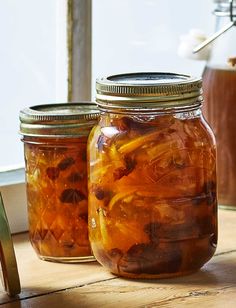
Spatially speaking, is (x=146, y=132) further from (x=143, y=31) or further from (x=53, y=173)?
(x=143, y=31)

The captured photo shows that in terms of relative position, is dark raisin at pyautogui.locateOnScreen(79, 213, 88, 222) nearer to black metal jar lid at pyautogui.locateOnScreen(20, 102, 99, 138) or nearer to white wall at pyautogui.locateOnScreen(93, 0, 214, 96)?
black metal jar lid at pyautogui.locateOnScreen(20, 102, 99, 138)

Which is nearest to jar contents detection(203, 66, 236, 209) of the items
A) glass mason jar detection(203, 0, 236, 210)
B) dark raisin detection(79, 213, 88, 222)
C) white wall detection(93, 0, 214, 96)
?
glass mason jar detection(203, 0, 236, 210)

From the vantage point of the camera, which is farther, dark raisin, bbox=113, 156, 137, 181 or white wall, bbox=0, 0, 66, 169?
white wall, bbox=0, 0, 66, 169

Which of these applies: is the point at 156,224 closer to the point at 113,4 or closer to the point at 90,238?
the point at 90,238

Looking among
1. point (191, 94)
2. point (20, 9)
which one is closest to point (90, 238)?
point (191, 94)

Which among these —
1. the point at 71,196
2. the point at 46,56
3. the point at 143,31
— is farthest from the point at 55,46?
the point at 71,196

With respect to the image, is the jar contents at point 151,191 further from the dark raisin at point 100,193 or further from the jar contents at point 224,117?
the jar contents at point 224,117
